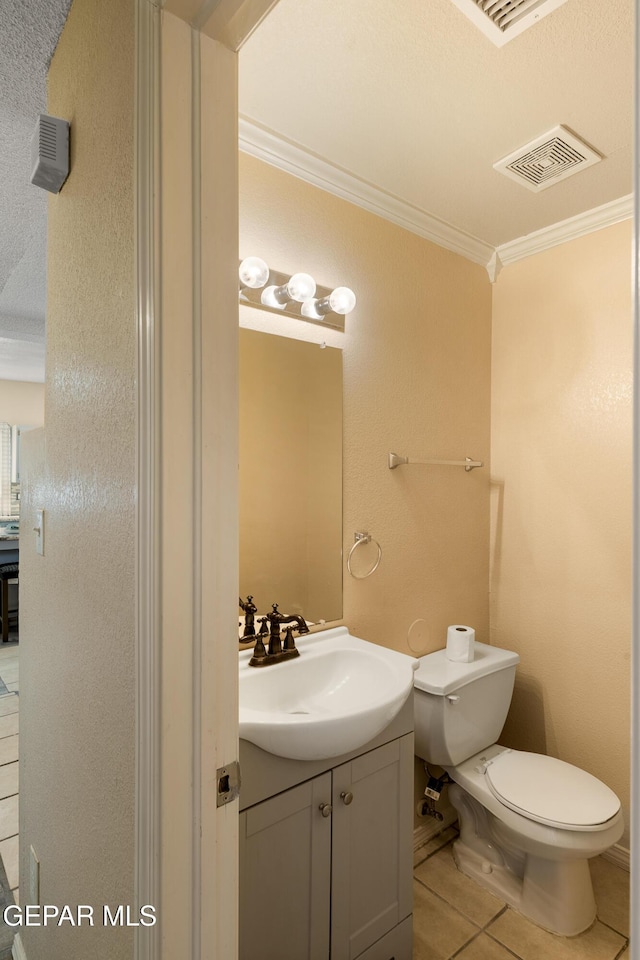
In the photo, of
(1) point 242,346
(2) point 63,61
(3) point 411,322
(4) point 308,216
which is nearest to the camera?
(2) point 63,61

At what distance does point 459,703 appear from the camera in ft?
6.01

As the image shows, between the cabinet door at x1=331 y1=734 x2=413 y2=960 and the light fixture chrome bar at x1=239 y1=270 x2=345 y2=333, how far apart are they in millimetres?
1287

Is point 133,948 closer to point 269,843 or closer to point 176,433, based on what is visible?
point 269,843

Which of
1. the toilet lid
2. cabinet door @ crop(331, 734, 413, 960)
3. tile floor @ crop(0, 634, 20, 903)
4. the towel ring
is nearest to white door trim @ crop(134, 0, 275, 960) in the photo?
cabinet door @ crop(331, 734, 413, 960)

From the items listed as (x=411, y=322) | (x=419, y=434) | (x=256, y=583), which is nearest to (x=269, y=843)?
(x=256, y=583)

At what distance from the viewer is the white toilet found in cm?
162

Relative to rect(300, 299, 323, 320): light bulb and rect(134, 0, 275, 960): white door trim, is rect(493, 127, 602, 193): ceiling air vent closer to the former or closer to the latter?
rect(300, 299, 323, 320): light bulb

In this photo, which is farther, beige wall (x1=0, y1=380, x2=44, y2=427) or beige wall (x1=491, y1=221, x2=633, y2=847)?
beige wall (x1=0, y1=380, x2=44, y2=427)

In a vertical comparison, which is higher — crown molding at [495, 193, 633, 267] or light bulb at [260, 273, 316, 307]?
crown molding at [495, 193, 633, 267]

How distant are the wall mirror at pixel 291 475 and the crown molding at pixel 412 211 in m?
0.54

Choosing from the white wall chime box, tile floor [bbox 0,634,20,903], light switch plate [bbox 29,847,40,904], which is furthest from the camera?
tile floor [bbox 0,634,20,903]

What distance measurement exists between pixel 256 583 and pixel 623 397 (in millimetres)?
1506

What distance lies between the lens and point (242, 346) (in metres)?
1.62

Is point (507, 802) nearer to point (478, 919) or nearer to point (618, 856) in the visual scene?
point (478, 919)
